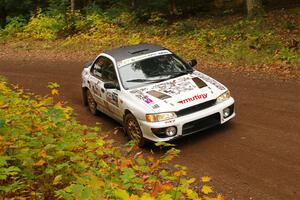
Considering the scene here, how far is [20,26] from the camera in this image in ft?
91.2

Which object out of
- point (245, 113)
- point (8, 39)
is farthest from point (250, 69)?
point (8, 39)

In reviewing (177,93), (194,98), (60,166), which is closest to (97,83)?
(177,93)

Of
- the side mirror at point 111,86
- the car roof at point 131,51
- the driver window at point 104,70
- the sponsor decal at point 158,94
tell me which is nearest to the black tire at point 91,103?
the driver window at point 104,70

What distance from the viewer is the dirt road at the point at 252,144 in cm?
685

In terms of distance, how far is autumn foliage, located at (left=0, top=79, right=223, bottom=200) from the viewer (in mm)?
4617

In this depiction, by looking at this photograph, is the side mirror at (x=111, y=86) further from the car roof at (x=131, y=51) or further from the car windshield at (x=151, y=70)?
the car roof at (x=131, y=51)

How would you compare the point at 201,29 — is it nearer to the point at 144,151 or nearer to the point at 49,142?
the point at 144,151

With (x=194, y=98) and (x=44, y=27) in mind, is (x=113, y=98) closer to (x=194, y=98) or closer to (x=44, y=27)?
(x=194, y=98)

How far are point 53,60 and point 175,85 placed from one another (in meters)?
12.1

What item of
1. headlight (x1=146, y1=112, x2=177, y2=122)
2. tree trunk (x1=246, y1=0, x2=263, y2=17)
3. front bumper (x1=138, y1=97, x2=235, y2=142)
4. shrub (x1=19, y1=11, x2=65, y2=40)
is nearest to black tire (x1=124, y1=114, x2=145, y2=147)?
front bumper (x1=138, y1=97, x2=235, y2=142)

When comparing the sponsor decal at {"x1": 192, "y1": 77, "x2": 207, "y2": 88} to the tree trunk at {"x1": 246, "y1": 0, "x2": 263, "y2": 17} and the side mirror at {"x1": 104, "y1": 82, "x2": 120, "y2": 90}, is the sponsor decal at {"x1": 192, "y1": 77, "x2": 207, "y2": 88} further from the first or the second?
the tree trunk at {"x1": 246, "y1": 0, "x2": 263, "y2": 17}

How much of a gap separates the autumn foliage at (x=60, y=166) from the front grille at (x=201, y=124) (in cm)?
157

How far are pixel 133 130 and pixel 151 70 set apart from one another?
59.7 inches

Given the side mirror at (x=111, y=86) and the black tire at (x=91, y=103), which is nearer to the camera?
the side mirror at (x=111, y=86)
